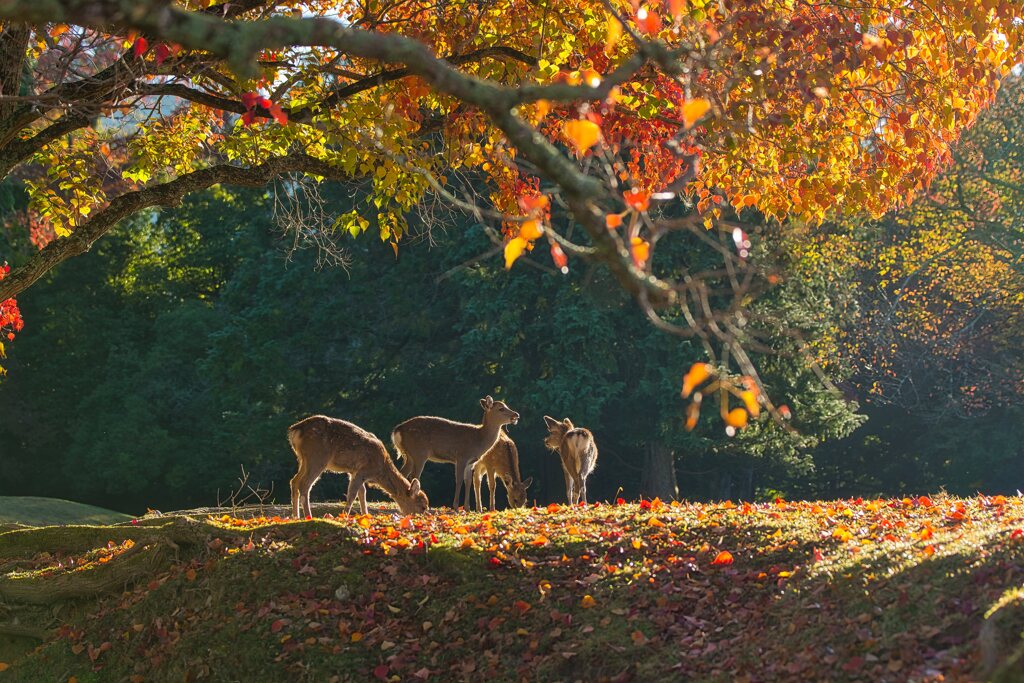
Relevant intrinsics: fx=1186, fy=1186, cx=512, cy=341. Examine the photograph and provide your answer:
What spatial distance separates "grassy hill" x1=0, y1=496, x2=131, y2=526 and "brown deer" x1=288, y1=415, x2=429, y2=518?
268 inches

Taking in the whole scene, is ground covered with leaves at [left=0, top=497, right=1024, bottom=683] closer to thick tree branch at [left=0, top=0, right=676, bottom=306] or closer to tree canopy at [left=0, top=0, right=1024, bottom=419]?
tree canopy at [left=0, top=0, right=1024, bottom=419]

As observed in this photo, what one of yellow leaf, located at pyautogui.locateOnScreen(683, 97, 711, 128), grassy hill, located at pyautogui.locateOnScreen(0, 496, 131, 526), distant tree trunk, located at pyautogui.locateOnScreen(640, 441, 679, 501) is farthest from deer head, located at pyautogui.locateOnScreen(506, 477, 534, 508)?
yellow leaf, located at pyautogui.locateOnScreen(683, 97, 711, 128)

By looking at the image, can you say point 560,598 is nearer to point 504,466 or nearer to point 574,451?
point 574,451

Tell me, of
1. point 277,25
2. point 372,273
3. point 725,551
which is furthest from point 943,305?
A: point 277,25

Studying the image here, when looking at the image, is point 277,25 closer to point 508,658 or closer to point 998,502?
point 508,658

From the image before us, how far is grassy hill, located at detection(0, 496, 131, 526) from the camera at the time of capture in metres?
21.4

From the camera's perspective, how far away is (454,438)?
1817 centimetres

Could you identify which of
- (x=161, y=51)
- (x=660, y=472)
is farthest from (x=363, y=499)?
(x=660, y=472)

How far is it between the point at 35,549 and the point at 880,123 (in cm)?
1157

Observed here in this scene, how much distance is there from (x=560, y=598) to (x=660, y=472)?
19838mm

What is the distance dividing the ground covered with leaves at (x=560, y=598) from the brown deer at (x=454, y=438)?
4725 millimetres

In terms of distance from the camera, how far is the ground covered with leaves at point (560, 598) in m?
8.17

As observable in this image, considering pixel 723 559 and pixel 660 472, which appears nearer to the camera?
pixel 723 559

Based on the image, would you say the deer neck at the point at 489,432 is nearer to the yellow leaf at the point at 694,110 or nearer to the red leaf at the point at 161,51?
the red leaf at the point at 161,51
